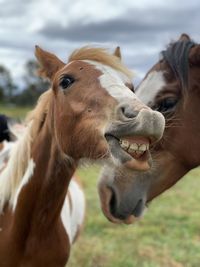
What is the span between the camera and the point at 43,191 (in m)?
3.17

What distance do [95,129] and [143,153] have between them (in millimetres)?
307

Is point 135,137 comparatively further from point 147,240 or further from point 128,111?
point 147,240

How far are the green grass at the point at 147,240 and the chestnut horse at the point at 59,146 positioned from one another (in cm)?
130

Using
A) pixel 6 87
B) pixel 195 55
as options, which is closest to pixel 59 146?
pixel 195 55

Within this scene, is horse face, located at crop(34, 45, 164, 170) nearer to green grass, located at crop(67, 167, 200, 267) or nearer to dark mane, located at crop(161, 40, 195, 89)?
dark mane, located at crop(161, 40, 195, 89)

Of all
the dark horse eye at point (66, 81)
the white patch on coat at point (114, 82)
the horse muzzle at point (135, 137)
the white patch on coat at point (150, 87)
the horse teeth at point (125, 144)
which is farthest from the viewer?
the white patch on coat at point (150, 87)

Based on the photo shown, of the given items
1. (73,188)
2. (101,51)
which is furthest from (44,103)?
(73,188)

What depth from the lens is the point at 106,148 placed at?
2.54m

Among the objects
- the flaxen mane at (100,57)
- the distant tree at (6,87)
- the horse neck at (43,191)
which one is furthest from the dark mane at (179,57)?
the distant tree at (6,87)

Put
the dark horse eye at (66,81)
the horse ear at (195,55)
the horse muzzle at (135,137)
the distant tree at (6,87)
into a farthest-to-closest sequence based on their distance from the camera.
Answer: the distant tree at (6,87)
the horse ear at (195,55)
the dark horse eye at (66,81)
the horse muzzle at (135,137)

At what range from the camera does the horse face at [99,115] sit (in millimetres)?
2361

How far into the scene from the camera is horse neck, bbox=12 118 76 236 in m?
3.15

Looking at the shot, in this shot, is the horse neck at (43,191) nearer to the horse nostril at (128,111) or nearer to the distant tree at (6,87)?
the horse nostril at (128,111)

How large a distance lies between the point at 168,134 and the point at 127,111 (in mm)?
1178
